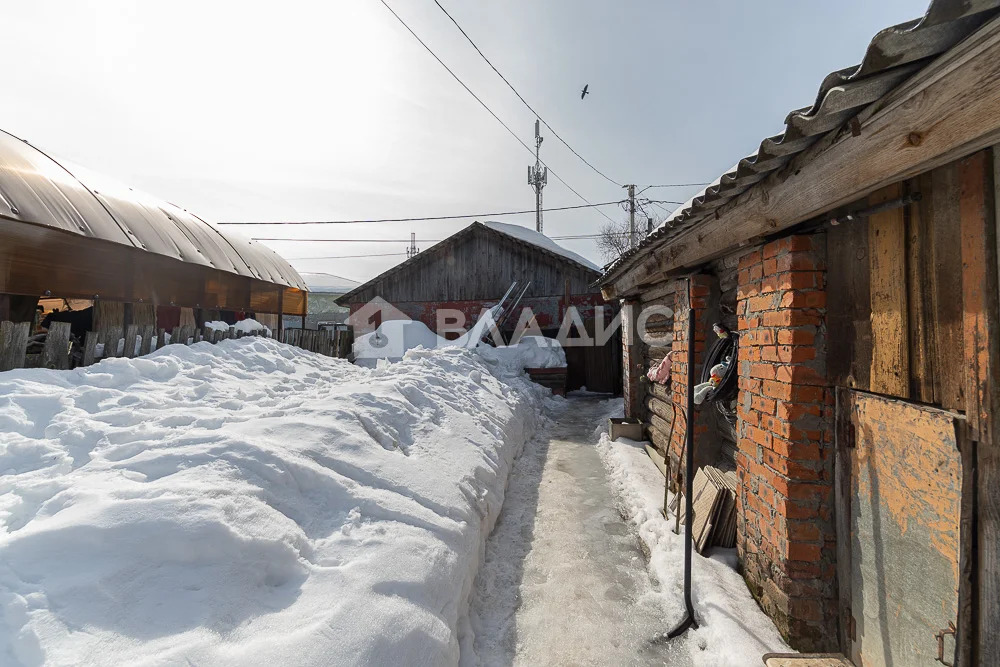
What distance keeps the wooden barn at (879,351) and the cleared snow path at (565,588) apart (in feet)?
2.66

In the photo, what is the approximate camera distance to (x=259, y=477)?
230 cm

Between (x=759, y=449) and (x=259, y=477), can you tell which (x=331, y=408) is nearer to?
(x=259, y=477)

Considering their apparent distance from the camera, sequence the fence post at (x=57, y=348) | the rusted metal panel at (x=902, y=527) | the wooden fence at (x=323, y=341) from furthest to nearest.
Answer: the wooden fence at (x=323, y=341), the fence post at (x=57, y=348), the rusted metal panel at (x=902, y=527)

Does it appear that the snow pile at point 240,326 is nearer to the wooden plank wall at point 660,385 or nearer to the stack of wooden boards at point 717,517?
the wooden plank wall at point 660,385

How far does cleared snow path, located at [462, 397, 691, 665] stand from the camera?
2.37 metres

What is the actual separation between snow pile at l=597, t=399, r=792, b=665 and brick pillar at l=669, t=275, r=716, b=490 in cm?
57

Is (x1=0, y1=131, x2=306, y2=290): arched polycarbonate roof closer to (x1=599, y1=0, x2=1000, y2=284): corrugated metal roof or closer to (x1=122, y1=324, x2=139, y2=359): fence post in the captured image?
(x1=122, y1=324, x2=139, y2=359): fence post

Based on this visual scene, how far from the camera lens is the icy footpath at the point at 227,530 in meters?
1.44

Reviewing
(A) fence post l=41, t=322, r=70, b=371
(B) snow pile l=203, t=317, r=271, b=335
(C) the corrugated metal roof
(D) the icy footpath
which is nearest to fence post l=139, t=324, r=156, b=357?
(A) fence post l=41, t=322, r=70, b=371

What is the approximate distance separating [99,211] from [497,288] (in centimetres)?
1037

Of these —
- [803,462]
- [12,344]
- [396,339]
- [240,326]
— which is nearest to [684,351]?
[803,462]

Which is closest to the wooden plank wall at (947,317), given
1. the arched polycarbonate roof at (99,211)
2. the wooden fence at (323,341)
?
the arched polycarbonate roof at (99,211)

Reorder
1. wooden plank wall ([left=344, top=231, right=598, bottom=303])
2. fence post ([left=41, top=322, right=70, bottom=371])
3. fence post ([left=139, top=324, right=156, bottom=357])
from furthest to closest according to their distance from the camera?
1. wooden plank wall ([left=344, top=231, right=598, bottom=303])
2. fence post ([left=139, top=324, right=156, bottom=357])
3. fence post ([left=41, top=322, right=70, bottom=371])

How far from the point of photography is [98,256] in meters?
7.41
